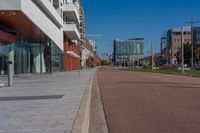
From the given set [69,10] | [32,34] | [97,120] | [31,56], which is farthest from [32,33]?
[97,120]

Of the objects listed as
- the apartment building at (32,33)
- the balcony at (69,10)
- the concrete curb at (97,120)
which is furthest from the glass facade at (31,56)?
the concrete curb at (97,120)

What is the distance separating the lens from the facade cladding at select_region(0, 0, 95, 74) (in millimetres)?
37375

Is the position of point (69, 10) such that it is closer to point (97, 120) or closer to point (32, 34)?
point (32, 34)

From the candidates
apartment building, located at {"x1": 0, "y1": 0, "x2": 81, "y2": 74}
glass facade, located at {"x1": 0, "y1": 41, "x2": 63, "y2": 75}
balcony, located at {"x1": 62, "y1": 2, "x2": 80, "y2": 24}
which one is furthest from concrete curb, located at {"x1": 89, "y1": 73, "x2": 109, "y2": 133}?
balcony, located at {"x1": 62, "y1": 2, "x2": 80, "y2": 24}

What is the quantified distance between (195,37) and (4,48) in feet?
467

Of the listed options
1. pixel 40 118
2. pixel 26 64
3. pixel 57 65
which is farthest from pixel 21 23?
pixel 57 65

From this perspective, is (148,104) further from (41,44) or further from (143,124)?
(41,44)

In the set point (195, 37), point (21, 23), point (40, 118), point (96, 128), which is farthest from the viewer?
point (195, 37)

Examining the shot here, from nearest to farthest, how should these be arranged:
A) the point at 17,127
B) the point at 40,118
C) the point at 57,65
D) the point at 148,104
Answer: the point at 17,127 < the point at 40,118 < the point at 148,104 < the point at 57,65

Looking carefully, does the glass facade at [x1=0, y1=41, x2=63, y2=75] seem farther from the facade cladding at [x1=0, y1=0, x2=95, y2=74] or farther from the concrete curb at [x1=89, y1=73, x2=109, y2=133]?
the concrete curb at [x1=89, y1=73, x2=109, y2=133]

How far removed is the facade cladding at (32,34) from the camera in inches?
1471

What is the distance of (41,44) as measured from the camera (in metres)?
70.5

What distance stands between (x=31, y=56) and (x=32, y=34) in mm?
12246

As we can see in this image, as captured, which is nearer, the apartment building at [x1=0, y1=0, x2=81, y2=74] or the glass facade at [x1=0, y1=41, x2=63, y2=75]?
the apartment building at [x1=0, y1=0, x2=81, y2=74]
